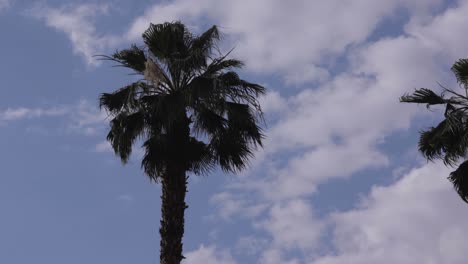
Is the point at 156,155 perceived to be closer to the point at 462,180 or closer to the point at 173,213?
the point at 173,213

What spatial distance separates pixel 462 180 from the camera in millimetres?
21562

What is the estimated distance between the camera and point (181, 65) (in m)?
21.8

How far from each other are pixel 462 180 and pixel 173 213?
7009 mm

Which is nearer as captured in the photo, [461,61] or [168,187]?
[168,187]

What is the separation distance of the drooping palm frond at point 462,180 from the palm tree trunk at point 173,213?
6.55 m

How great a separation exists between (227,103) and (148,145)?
7.22ft

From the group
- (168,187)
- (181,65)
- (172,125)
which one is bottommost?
(168,187)

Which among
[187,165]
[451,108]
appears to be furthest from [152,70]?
[451,108]

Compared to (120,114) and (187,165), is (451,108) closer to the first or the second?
(187,165)

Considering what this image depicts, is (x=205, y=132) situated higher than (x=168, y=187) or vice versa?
(x=205, y=132)

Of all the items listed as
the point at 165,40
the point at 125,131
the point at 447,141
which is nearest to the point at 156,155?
the point at 125,131

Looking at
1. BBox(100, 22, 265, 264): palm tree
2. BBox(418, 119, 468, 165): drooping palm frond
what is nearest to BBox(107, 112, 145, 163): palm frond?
BBox(100, 22, 265, 264): palm tree

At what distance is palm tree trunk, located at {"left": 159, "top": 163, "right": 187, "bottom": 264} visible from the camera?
20.3 metres

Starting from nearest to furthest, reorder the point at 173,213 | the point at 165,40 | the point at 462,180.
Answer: the point at 173,213, the point at 462,180, the point at 165,40
